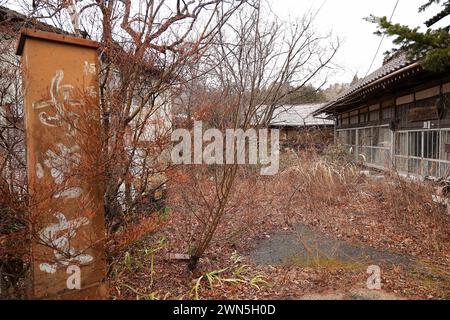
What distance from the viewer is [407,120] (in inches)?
309

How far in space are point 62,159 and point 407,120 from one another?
8185 millimetres

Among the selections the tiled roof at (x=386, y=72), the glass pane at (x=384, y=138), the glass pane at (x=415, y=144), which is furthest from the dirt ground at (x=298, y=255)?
the glass pane at (x=384, y=138)

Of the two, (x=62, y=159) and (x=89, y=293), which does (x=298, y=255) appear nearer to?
(x=89, y=293)

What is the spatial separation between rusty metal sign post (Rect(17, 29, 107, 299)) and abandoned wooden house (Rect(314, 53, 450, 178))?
4307mm

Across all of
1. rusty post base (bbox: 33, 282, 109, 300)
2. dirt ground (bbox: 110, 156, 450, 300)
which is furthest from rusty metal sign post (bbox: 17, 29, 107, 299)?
dirt ground (bbox: 110, 156, 450, 300)

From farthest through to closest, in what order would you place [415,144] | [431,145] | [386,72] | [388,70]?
[415,144]
[388,70]
[386,72]
[431,145]

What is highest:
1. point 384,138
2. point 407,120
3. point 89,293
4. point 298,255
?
point 407,120

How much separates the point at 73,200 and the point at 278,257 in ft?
9.74

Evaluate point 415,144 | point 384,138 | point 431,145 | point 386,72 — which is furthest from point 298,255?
point 384,138

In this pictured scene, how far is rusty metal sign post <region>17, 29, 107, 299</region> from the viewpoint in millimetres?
2350

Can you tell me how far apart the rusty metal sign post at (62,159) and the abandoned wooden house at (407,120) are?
14.1 ft

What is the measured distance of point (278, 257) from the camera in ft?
14.4
